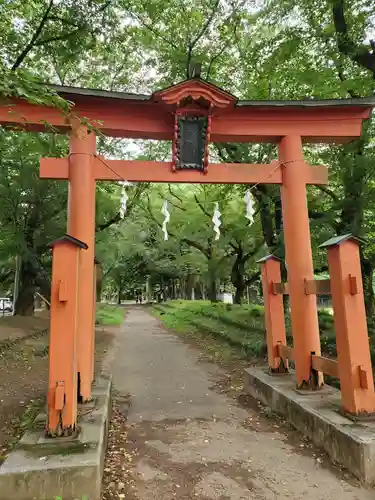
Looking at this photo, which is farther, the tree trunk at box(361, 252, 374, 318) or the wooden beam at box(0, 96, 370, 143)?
the tree trunk at box(361, 252, 374, 318)

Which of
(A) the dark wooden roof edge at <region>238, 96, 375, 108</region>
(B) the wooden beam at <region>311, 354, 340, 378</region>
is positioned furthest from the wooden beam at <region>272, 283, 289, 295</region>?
(A) the dark wooden roof edge at <region>238, 96, 375, 108</region>

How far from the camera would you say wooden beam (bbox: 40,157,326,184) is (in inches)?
225

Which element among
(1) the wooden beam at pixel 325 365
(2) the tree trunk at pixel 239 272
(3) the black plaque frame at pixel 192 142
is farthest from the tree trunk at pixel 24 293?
(1) the wooden beam at pixel 325 365

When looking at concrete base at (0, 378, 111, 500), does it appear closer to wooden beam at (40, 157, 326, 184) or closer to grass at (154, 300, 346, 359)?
wooden beam at (40, 157, 326, 184)

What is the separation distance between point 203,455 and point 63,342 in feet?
7.32

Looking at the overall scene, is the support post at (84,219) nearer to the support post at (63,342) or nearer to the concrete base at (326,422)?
the support post at (63,342)

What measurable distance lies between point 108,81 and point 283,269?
30.6 feet

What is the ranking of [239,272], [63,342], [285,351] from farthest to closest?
[239,272]
[285,351]
[63,342]

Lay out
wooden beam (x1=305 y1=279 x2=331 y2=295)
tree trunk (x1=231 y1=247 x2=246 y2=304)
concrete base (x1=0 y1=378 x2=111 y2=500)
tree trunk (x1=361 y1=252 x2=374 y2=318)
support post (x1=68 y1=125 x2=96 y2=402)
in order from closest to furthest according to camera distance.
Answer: concrete base (x1=0 y1=378 x2=111 y2=500)
wooden beam (x1=305 y1=279 x2=331 y2=295)
support post (x1=68 y1=125 x2=96 y2=402)
tree trunk (x1=361 y1=252 x2=374 y2=318)
tree trunk (x1=231 y1=247 x2=246 y2=304)

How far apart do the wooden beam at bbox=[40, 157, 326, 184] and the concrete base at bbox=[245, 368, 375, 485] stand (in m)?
3.51

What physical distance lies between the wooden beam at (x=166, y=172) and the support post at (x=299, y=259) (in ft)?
0.73

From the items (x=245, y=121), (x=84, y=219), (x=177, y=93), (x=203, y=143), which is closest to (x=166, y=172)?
(x=203, y=143)

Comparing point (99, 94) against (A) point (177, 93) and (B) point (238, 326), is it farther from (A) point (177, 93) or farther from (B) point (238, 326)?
(B) point (238, 326)

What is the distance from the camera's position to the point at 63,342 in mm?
4223
